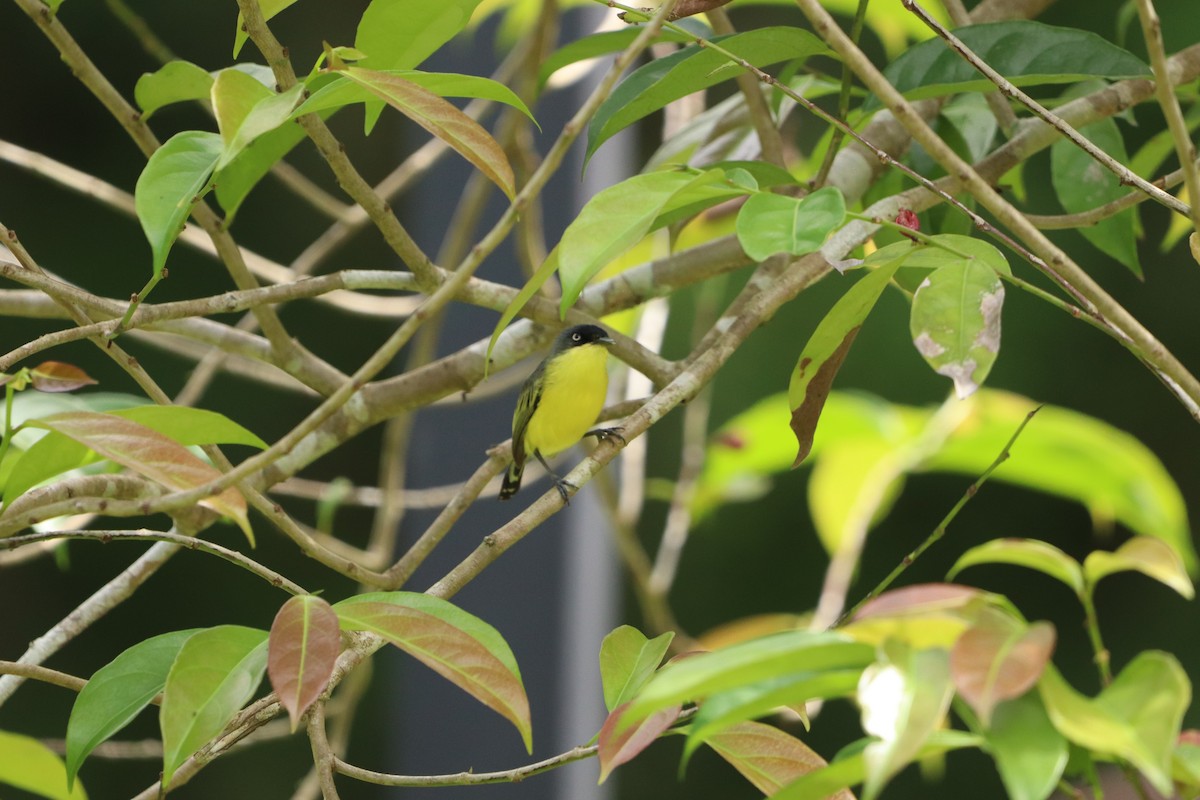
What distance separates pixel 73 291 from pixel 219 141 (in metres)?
0.14

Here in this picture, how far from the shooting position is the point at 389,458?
56.6 inches

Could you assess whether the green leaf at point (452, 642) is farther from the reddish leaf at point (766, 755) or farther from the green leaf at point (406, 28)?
the green leaf at point (406, 28)

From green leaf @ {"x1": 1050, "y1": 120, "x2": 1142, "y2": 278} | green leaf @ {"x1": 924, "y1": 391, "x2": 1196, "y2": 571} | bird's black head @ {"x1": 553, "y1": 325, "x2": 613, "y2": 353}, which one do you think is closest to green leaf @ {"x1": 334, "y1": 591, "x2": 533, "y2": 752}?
green leaf @ {"x1": 1050, "y1": 120, "x2": 1142, "y2": 278}

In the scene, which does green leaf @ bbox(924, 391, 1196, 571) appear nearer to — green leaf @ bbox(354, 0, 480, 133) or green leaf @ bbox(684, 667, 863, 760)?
green leaf @ bbox(354, 0, 480, 133)

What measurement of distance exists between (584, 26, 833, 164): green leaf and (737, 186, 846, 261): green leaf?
0.22 metres

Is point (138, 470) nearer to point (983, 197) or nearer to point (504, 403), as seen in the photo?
point (983, 197)

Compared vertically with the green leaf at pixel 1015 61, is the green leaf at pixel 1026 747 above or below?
below

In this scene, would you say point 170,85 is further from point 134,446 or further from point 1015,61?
→ point 1015,61

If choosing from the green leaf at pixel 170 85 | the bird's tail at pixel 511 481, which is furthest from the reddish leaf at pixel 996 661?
the bird's tail at pixel 511 481

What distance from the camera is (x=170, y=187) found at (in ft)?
2.00

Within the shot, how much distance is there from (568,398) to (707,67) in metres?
0.78

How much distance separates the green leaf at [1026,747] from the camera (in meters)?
0.37

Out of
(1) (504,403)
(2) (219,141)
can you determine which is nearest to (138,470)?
(2) (219,141)

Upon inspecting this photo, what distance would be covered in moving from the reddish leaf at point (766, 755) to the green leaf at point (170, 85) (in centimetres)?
53
